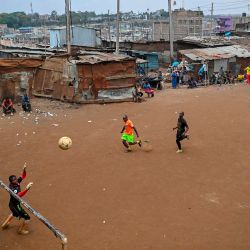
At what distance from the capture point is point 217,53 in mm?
26000

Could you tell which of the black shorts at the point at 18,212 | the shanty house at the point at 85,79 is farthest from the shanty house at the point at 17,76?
the black shorts at the point at 18,212

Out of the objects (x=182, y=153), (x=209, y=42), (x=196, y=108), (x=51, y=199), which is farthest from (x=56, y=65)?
(x=209, y=42)

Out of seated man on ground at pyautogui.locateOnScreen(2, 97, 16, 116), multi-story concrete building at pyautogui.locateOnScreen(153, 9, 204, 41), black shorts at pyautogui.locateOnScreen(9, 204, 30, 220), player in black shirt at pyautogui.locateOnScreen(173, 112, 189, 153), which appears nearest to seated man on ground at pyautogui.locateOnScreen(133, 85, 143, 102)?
seated man on ground at pyautogui.locateOnScreen(2, 97, 16, 116)

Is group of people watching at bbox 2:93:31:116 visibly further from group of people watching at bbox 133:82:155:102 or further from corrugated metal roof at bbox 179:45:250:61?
corrugated metal roof at bbox 179:45:250:61

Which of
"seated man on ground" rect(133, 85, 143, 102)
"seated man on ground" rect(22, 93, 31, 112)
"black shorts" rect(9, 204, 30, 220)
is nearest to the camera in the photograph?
"black shorts" rect(9, 204, 30, 220)

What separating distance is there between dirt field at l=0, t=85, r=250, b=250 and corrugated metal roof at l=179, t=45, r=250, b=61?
8996 millimetres

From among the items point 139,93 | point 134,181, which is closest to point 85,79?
point 139,93

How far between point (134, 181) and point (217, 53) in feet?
60.8

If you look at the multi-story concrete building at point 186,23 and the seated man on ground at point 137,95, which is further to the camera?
the multi-story concrete building at point 186,23

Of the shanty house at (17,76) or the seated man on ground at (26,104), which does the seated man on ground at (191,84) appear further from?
the seated man on ground at (26,104)

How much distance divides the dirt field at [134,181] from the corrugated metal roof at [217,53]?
900 cm

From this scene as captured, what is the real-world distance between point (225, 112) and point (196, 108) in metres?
1.35

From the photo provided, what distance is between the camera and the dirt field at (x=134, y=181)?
23.5 ft

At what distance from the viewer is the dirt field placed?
23.5 feet
